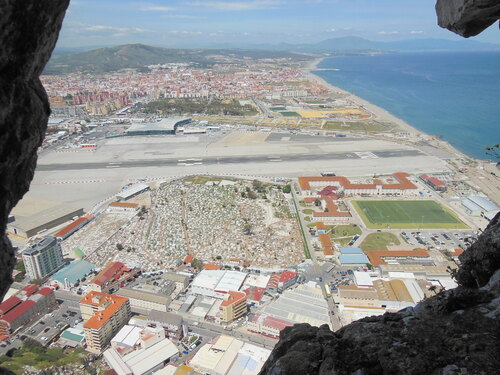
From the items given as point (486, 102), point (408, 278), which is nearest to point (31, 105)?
point (408, 278)

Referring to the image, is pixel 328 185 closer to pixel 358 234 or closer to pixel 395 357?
pixel 358 234

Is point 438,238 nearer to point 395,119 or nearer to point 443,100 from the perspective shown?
point 395,119

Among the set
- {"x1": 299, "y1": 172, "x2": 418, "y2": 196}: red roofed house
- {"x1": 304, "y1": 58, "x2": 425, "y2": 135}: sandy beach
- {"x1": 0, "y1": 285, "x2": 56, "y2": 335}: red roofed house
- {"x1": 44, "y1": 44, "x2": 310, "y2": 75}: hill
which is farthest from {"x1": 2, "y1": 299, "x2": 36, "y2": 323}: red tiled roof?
{"x1": 44, "y1": 44, "x2": 310, "y2": 75}: hill

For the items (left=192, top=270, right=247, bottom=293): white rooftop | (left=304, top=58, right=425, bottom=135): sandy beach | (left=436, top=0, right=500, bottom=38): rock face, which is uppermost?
(left=436, top=0, right=500, bottom=38): rock face

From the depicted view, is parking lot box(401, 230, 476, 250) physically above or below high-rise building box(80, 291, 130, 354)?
below

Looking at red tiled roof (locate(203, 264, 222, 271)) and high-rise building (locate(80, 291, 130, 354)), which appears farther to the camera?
red tiled roof (locate(203, 264, 222, 271))

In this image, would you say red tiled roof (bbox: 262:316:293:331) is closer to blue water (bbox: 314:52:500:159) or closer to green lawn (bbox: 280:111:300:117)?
blue water (bbox: 314:52:500:159)

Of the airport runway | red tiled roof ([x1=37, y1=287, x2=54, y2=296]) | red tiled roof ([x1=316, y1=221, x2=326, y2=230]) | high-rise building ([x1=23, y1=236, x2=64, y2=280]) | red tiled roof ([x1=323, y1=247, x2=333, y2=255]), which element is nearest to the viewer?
red tiled roof ([x1=37, y1=287, x2=54, y2=296])

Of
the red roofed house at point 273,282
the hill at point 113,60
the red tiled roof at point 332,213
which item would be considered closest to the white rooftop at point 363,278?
the red roofed house at point 273,282

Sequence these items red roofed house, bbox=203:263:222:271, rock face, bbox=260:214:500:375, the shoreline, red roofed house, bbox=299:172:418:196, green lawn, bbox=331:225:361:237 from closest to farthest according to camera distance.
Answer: rock face, bbox=260:214:500:375 → red roofed house, bbox=203:263:222:271 → green lawn, bbox=331:225:361:237 → red roofed house, bbox=299:172:418:196 → the shoreline
